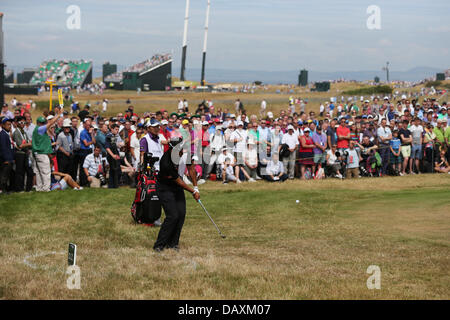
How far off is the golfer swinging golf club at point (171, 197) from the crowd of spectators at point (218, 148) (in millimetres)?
2693

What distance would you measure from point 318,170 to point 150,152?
10.3m

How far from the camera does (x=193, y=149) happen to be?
2078cm

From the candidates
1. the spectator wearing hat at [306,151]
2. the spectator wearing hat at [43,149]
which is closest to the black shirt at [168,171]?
the spectator wearing hat at [43,149]

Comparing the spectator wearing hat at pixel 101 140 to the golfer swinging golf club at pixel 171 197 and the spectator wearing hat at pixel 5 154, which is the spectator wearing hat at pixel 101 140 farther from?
the golfer swinging golf club at pixel 171 197

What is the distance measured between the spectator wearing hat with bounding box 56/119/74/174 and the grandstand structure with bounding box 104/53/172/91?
6430 cm

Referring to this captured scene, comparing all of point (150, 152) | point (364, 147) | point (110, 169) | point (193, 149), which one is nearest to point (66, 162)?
point (110, 169)

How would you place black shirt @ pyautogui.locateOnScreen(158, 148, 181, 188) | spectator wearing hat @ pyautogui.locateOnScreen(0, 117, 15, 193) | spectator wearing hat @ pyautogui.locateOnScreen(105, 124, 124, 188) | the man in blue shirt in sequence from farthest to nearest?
the man in blue shirt → spectator wearing hat @ pyautogui.locateOnScreen(105, 124, 124, 188) → spectator wearing hat @ pyautogui.locateOnScreen(0, 117, 15, 193) → black shirt @ pyautogui.locateOnScreen(158, 148, 181, 188)

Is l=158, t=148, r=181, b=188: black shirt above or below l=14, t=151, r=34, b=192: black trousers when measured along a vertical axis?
above

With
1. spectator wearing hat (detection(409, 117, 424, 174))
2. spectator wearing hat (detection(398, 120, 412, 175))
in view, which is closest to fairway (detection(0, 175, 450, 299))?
spectator wearing hat (detection(398, 120, 412, 175))

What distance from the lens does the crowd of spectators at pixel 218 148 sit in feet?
59.4

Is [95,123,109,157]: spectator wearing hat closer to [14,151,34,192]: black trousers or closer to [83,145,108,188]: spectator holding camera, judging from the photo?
[83,145,108,188]: spectator holding camera

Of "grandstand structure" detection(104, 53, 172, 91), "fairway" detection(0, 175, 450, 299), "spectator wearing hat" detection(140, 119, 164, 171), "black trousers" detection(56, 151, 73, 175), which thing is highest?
"grandstand structure" detection(104, 53, 172, 91)

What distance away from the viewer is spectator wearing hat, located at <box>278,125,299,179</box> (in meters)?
22.1
